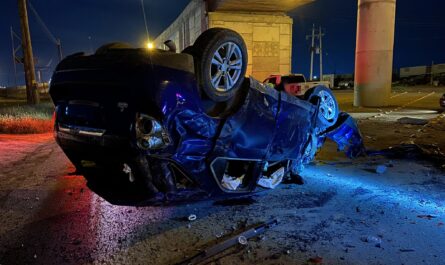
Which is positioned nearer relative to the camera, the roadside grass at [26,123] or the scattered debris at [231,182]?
the scattered debris at [231,182]

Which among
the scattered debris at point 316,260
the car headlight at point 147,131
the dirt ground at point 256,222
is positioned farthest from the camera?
the dirt ground at point 256,222

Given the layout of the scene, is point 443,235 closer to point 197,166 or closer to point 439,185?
point 439,185

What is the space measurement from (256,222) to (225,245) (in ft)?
2.27

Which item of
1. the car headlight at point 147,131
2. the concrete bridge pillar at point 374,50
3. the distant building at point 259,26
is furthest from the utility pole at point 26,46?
the concrete bridge pillar at point 374,50

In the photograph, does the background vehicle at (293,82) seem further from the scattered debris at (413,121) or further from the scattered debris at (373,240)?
the scattered debris at (373,240)

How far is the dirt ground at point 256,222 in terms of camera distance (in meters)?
3.24

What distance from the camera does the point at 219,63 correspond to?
3428mm

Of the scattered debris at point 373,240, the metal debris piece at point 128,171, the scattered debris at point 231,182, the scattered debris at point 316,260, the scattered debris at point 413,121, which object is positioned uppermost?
the metal debris piece at point 128,171

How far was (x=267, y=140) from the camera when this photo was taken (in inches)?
158

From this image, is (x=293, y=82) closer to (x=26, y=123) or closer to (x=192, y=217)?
(x=26, y=123)

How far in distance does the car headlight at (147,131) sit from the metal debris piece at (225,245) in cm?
104

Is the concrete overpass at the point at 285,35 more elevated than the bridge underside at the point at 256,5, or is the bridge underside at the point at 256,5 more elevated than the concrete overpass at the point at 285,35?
the bridge underside at the point at 256,5

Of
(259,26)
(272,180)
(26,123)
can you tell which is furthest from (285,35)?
(272,180)

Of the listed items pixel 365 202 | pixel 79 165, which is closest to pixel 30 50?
pixel 79 165
